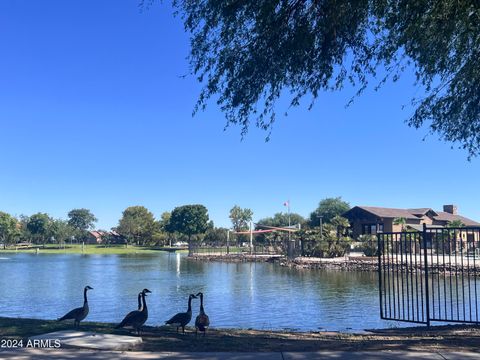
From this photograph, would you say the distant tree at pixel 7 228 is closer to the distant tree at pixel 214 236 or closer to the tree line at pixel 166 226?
the tree line at pixel 166 226

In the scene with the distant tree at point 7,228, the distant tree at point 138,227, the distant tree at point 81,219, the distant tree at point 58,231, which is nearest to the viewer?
the distant tree at point 7,228

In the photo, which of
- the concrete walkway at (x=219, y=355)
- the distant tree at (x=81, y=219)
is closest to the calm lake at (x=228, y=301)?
the concrete walkway at (x=219, y=355)

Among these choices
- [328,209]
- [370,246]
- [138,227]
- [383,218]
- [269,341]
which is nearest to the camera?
[269,341]

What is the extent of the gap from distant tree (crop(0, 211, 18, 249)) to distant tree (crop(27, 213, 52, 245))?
378 centimetres

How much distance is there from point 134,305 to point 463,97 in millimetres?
14086

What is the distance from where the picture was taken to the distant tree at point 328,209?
100 meters

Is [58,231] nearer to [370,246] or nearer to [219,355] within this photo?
[370,246]

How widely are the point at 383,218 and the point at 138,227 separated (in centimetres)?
5879

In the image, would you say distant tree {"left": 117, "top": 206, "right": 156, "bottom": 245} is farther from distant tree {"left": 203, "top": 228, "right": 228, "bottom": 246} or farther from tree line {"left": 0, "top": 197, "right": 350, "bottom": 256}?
distant tree {"left": 203, "top": 228, "right": 228, "bottom": 246}

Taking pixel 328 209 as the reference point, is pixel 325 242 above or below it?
below

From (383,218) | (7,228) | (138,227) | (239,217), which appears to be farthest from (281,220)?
(7,228)

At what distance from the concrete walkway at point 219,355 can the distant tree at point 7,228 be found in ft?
350

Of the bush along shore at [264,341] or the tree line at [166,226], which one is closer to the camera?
the bush along shore at [264,341]

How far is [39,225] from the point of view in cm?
10981
